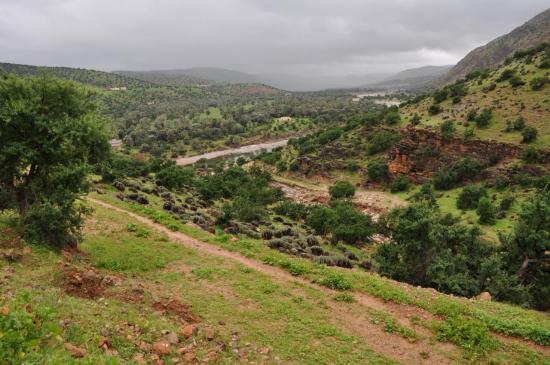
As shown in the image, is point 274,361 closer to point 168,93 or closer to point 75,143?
point 75,143

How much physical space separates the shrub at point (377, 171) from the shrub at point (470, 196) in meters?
14.3

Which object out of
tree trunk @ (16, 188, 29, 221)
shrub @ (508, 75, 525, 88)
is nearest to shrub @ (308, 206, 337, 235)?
tree trunk @ (16, 188, 29, 221)

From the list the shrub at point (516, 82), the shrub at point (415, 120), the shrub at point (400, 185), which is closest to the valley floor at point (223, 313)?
the shrub at point (400, 185)

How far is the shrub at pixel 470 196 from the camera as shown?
43.9 meters

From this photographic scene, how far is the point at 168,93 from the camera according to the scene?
184m

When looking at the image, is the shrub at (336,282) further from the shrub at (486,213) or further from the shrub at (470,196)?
the shrub at (470,196)

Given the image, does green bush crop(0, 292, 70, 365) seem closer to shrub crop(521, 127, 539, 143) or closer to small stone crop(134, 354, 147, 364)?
small stone crop(134, 354, 147, 364)

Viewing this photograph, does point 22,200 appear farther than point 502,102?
No

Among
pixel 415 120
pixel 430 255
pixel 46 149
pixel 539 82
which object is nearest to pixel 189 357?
pixel 46 149

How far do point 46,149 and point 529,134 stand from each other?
52.4 metres

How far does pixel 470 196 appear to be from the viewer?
145 feet

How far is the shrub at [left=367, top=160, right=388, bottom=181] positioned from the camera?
57656 mm

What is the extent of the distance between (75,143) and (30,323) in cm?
912

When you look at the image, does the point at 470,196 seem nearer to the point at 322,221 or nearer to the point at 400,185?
the point at 400,185
